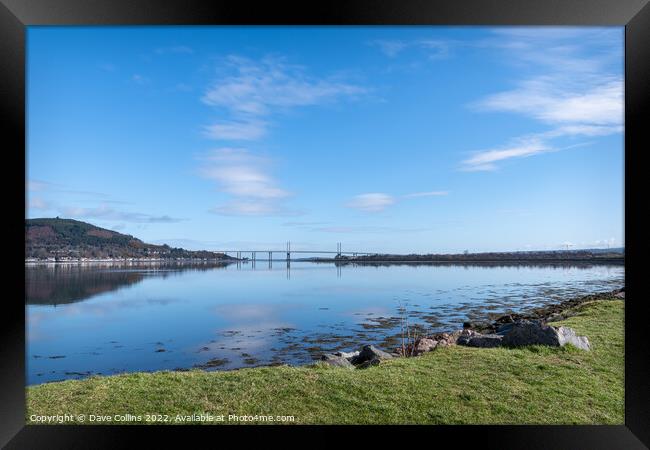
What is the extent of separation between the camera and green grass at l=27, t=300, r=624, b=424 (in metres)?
3.18

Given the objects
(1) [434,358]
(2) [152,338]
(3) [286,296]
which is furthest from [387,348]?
(3) [286,296]

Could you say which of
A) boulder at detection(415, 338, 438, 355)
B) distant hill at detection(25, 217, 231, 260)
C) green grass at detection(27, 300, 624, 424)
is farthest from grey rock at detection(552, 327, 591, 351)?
distant hill at detection(25, 217, 231, 260)

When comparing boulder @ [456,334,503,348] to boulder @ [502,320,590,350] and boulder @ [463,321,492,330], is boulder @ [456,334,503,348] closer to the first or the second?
boulder @ [502,320,590,350]

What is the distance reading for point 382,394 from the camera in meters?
3.46

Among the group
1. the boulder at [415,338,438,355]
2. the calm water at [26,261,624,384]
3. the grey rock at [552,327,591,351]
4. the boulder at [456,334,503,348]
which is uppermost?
the grey rock at [552,327,591,351]

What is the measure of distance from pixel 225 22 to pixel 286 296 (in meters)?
13.9

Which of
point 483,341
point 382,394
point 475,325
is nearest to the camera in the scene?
point 382,394

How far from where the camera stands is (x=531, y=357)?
454cm

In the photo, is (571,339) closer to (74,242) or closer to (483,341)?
(483,341)

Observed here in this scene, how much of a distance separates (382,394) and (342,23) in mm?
3183

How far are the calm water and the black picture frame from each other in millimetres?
547

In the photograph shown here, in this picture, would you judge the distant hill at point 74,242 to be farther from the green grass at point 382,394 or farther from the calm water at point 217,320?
the green grass at point 382,394

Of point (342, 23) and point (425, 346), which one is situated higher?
point (342, 23)

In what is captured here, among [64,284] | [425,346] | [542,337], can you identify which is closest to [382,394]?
[425,346]
